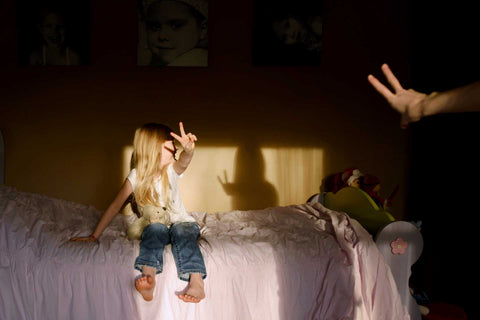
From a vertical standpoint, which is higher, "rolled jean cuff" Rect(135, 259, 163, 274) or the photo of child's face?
the photo of child's face

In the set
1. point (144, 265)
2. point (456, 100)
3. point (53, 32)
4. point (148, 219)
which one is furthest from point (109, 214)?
point (456, 100)

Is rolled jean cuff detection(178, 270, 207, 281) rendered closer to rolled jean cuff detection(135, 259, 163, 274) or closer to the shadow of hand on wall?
rolled jean cuff detection(135, 259, 163, 274)

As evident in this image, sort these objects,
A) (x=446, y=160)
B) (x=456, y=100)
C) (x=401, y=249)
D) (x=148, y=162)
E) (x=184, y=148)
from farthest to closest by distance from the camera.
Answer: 1. (x=446, y=160)
2. (x=148, y=162)
3. (x=184, y=148)
4. (x=401, y=249)
5. (x=456, y=100)

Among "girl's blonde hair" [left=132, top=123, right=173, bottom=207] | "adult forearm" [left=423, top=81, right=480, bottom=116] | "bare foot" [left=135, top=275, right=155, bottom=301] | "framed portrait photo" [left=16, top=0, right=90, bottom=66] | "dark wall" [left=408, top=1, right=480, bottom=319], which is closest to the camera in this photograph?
"adult forearm" [left=423, top=81, right=480, bottom=116]

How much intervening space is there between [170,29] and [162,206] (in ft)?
4.57

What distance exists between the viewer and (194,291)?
5.44 ft

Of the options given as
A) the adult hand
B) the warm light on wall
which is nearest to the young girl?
the warm light on wall

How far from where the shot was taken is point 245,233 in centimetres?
221

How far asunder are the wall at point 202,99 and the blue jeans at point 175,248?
1088mm

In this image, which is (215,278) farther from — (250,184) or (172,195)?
(250,184)

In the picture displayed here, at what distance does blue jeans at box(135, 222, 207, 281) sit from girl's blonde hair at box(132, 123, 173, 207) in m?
0.21

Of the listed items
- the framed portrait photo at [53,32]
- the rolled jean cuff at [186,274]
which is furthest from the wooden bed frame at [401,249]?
the framed portrait photo at [53,32]

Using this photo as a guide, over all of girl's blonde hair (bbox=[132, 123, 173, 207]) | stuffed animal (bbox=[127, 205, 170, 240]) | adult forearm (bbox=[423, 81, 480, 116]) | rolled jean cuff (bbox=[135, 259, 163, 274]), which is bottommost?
rolled jean cuff (bbox=[135, 259, 163, 274])

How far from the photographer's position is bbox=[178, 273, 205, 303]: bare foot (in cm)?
166
